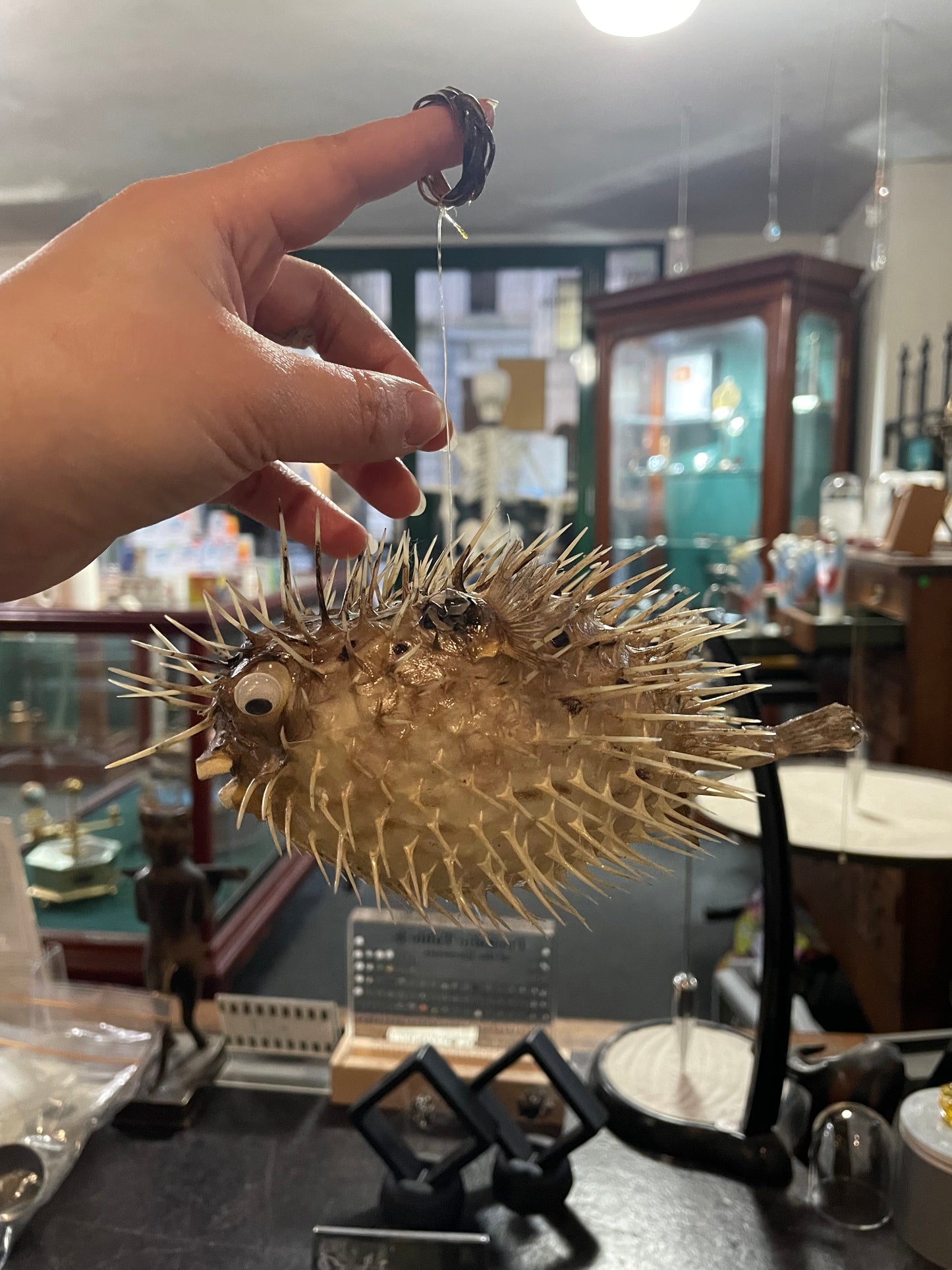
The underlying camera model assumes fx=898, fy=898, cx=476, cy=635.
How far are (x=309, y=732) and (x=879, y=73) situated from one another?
1955mm

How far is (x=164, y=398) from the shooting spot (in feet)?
1.47

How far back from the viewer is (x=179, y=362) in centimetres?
44

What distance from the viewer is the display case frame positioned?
10.7 ft

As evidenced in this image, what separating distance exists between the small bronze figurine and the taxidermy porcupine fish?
91 cm

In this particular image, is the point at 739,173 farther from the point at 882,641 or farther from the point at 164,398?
the point at 164,398

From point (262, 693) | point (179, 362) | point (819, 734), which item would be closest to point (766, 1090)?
point (819, 734)

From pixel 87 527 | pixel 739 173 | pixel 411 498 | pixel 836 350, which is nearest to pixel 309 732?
pixel 87 527

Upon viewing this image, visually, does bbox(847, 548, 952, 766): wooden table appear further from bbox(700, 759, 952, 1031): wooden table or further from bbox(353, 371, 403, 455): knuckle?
bbox(353, 371, 403, 455): knuckle

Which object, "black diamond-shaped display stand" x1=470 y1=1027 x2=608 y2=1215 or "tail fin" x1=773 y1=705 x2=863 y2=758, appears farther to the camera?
"black diamond-shaped display stand" x1=470 y1=1027 x2=608 y2=1215

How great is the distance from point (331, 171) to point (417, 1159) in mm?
1051

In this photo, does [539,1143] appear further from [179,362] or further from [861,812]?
[179,362]

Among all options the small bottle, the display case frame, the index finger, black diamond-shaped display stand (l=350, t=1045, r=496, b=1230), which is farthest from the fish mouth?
the display case frame

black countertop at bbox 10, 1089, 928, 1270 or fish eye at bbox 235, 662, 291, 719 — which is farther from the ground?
fish eye at bbox 235, 662, 291, 719

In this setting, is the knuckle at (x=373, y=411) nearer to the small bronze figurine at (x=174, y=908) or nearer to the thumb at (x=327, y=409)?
the thumb at (x=327, y=409)
